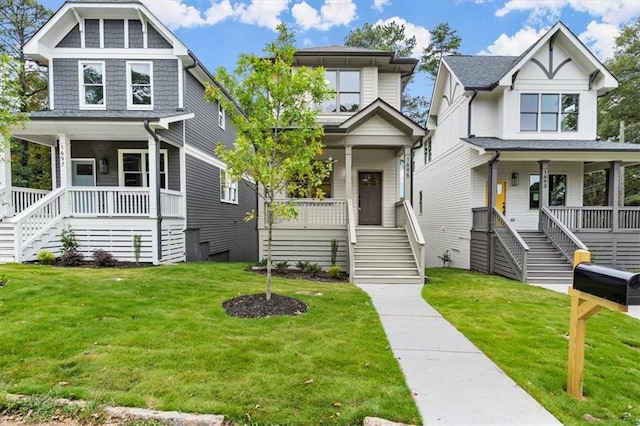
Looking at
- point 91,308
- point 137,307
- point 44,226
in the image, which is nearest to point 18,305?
point 91,308

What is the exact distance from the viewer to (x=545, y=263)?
1088 cm

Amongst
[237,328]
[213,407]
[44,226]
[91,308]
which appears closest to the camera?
[213,407]

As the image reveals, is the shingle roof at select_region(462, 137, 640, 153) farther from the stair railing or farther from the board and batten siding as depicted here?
the stair railing

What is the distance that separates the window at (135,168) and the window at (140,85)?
171cm

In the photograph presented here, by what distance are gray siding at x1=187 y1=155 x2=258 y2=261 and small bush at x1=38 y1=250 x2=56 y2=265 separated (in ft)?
13.5

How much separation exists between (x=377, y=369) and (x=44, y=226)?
10733 mm

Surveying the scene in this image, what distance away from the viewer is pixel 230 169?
587 centimetres

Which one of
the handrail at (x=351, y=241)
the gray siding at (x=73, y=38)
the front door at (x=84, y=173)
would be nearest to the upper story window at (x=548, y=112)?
the handrail at (x=351, y=241)

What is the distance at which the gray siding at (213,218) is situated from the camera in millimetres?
13156

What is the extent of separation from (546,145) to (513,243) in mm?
4193

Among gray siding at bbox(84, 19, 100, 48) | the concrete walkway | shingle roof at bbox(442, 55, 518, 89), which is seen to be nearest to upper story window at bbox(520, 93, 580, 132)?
shingle roof at bbox(442, 55, 518, 89)

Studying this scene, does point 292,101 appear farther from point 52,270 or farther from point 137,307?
point 52,270

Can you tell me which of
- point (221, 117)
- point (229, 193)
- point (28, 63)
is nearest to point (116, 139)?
point (221, 117)

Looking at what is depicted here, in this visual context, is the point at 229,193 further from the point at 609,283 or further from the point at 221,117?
the point at 609,283
